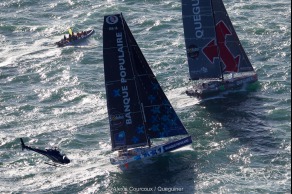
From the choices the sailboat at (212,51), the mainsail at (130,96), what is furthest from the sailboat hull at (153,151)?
the sailboat at (212,51)

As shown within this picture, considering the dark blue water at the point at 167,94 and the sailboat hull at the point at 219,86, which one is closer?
the dark blue water at the point at 167,94

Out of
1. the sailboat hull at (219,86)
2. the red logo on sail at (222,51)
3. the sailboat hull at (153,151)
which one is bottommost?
the sailboat hull at (153,151)

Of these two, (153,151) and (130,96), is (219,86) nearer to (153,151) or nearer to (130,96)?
(153,151)

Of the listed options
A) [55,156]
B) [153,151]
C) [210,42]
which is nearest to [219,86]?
[210,42]

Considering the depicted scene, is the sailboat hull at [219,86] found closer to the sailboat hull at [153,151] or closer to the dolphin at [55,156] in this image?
the sailboat hull at [153,151]

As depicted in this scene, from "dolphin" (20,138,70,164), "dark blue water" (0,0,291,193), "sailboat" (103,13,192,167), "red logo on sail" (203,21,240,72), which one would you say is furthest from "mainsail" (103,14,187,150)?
"red logo on sail" (203,21,240,72)

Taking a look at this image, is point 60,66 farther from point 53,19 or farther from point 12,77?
point 53,19

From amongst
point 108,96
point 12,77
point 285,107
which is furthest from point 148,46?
point 108,96

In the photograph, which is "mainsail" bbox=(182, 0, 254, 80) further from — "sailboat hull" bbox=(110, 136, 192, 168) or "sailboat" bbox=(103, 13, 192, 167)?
"sailboat hull" bbox=(110, 136, 192, 168)
